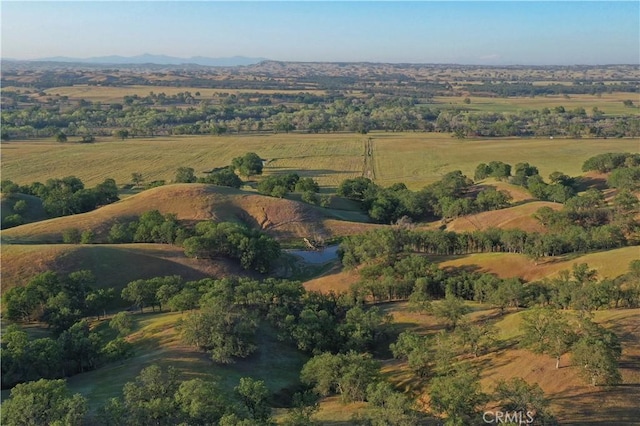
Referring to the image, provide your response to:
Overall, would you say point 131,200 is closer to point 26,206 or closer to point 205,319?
point 26,206

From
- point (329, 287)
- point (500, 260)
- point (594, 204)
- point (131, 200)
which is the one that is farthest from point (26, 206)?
point (594, 204)

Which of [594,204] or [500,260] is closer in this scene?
[500,260]

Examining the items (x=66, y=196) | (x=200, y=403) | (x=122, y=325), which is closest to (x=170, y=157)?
(x=66, y=196)

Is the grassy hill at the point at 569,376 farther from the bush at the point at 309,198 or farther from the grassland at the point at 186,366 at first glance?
the bush at the point at 309,198

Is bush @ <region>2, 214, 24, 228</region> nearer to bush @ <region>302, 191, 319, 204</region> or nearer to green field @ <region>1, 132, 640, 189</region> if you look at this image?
green field @ <region>1, 132, 640, 189</region>

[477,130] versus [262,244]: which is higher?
[477,130]

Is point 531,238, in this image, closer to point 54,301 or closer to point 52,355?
point 52,355

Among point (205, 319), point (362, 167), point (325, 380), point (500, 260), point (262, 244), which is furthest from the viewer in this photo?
point (362, 167)

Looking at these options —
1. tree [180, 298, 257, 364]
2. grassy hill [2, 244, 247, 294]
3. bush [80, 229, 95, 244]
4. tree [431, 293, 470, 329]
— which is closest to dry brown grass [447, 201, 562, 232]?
tree [431, 293, 470, 329]
